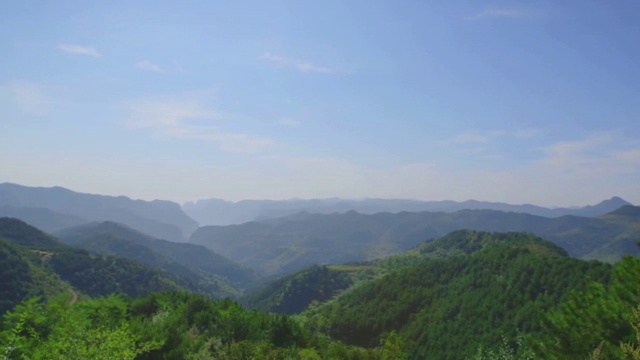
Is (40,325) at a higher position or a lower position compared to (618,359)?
lower

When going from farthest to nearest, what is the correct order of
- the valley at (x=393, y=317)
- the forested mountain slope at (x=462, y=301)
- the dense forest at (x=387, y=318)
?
the forested mountain slope at (x=462, y=301), the valley at (x=393, y=317), the dense forest at (x=387, y=318)

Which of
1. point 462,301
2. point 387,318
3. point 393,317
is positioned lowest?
point 387,318

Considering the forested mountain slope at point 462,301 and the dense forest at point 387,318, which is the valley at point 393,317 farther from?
the forested mountain slope at point 462,301

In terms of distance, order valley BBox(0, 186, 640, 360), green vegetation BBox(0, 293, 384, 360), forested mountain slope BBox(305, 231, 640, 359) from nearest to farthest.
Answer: green vegetation BBox(0, 293, 384, 360) → valley BBox(0, 186, 640, 360) → forested mountain slope BBox(305, 231, 640, 359)

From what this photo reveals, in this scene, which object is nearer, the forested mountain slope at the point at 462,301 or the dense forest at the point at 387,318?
the dense forest at the point at 387,318

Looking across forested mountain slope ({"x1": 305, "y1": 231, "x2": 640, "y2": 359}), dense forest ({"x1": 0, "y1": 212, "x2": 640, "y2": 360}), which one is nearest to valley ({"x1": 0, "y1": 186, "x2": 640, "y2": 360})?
dense forest ({"x1": 0, "y1": 212, "x2": 640, "y2": 360})

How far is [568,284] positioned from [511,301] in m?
15.8

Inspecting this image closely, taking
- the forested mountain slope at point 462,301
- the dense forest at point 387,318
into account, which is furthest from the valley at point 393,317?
the forested mountain slope at point 462,301

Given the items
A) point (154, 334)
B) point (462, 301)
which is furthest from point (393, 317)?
point (154, 334)

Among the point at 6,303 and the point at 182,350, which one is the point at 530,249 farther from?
the point at 6,303

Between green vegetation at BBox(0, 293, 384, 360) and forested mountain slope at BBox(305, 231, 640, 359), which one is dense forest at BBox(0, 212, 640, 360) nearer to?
green vegetation at BBox(0, 293, 384, 360)

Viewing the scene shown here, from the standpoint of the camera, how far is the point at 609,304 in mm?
32000

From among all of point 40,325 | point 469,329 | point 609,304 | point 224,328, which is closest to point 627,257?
point 609,304

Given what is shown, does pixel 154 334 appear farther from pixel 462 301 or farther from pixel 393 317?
pixel 393 317
